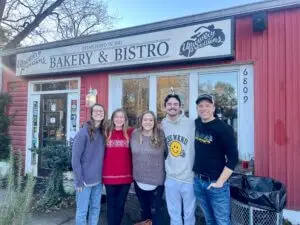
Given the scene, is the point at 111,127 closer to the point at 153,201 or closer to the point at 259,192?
the point at 153,201

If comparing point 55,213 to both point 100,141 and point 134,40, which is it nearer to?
point 100,141

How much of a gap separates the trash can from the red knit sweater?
4.42 ft

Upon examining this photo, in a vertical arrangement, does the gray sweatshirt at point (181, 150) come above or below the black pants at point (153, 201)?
above

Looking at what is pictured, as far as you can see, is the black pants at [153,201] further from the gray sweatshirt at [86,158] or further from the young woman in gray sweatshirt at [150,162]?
the gray sweatshirt at [86,158]

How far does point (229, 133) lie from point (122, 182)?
143cm

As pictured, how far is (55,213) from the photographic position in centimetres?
516

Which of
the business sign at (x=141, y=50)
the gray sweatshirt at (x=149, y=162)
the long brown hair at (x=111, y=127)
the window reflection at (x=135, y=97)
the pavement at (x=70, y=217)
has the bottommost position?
the pavement at (x=70, y=217)

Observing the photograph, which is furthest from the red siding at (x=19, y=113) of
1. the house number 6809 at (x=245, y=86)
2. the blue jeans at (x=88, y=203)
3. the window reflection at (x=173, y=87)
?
→ the house number 6809 at (x=245, y=86)

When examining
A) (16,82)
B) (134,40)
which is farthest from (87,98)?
(16,82)

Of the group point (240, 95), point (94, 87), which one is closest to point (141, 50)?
point (94, 87)

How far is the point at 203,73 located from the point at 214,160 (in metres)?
2.66

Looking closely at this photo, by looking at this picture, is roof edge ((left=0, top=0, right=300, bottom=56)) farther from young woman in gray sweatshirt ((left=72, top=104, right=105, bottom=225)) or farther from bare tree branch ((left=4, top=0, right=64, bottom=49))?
bare tree branch ((left=4, top=0, right=64, bottom=49))

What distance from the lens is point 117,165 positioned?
3.76 meters

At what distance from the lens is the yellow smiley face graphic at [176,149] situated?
3.48 metres
